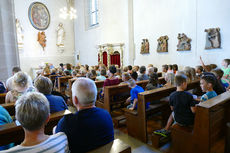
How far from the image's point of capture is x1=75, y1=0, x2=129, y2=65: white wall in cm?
1072

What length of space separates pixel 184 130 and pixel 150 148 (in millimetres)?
731

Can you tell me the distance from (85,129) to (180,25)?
24.7ft

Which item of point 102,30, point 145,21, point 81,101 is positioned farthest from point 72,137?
point 102,30

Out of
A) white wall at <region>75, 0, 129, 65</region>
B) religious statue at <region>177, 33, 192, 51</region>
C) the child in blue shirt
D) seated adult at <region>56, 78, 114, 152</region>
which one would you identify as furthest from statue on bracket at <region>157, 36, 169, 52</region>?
seated adult at <region>56, 78, 114, 152</region>

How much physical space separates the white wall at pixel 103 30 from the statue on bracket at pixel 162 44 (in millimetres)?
2329

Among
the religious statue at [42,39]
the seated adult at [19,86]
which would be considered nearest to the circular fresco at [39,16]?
the religious statue at [42,39]

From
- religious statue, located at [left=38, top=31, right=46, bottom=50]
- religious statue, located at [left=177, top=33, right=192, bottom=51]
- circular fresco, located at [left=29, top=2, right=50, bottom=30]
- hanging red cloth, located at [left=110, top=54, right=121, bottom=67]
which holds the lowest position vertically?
hanging red cloth, located at [left=110, top=54, right=121, bottom=67]

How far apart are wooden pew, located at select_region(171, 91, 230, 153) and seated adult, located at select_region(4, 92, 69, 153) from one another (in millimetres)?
1855

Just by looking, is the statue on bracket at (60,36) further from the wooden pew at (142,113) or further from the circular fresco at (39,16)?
the wooden pew at (142,113)

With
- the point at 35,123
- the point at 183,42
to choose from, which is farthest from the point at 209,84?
the point at 183,42

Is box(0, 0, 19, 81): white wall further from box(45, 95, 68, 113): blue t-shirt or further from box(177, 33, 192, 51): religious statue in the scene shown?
box(177, 33, 192, 51): religious statue

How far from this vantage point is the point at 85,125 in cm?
139

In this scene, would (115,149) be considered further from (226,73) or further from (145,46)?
(145,46)

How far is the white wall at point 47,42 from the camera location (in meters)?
13.1
